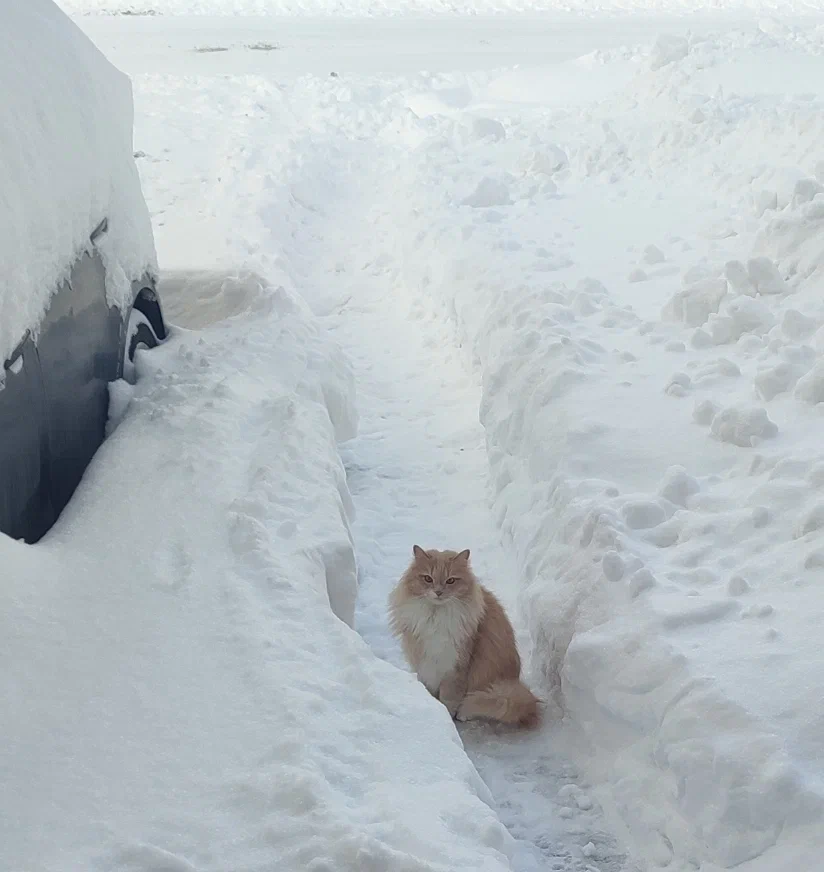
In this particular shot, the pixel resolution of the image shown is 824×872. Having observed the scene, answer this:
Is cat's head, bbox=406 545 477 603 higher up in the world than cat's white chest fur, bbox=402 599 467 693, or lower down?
higher up

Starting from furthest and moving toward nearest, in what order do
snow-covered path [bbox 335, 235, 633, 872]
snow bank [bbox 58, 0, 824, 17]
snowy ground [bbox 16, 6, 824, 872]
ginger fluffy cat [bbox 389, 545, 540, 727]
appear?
snow bank [bbox 58, 0, 824, 17] < ginger fluffy cat [bbox 389, 545, 540, 727] < snow-covered path [bbox 335, 235, 633, 872] < snowy ground [bbox 16, 6, 824, 872]

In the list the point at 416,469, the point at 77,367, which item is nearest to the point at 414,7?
the point at 416,469

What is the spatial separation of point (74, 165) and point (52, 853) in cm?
268

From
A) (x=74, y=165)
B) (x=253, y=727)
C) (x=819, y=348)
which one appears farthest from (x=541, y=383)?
(x=253, y=727)

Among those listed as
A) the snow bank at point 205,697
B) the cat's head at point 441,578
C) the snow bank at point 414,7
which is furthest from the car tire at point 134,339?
the snow bank at point 414,7

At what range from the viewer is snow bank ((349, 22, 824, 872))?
3.35 m

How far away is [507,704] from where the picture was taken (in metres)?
4.16

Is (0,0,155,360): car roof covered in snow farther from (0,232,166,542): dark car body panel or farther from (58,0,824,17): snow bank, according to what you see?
(58,0,824,17): snow bank

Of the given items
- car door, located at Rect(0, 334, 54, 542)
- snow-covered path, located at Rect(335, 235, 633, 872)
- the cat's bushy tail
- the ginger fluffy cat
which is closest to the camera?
car door, located at Rect(0, 334, 54, 542)

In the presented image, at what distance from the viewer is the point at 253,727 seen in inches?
109

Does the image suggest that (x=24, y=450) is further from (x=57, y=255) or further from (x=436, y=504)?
(x=436, y=504)

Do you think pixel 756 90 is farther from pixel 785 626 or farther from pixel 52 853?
pixel 52 853

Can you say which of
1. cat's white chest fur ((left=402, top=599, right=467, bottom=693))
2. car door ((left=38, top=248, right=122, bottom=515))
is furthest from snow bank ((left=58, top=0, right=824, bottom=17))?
cat's white chest fur ((left=402, top=599, right=467, bottom=693))

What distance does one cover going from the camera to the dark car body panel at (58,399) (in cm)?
336
